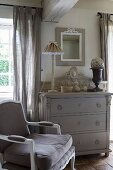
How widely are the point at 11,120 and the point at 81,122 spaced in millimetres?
1034

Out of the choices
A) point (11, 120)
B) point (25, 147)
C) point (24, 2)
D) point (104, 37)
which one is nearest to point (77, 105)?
point (11, 120)

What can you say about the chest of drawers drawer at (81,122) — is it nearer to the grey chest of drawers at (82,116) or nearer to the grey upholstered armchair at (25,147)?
the grey chest of drawers at (82,116)

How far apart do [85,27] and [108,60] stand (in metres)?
0.67

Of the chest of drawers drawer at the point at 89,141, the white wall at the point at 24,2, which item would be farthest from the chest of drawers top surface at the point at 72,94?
the white wall at the point at 24,2

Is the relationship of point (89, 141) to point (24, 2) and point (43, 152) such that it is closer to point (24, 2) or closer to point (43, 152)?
point (43, 152)

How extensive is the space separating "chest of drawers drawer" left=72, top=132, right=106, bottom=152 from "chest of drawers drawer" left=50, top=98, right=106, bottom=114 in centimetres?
35

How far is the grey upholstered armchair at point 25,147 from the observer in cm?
212

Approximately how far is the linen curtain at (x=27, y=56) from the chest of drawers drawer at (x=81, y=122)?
19.9 inches

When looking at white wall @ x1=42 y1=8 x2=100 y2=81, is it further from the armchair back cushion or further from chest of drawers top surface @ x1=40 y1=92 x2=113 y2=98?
the armchair back cushion

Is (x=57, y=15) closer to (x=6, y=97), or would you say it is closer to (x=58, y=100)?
(x=58, y=100)

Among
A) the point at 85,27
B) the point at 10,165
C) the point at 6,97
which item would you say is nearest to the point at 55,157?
the point at 10,165

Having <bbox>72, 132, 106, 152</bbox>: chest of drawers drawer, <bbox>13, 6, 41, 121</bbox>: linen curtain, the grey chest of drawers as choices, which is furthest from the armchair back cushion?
<bbox>72, 132, 106, 152</bbox>: chest of drawers drawer

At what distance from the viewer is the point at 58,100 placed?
308cm

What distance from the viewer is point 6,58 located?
3.69 m
